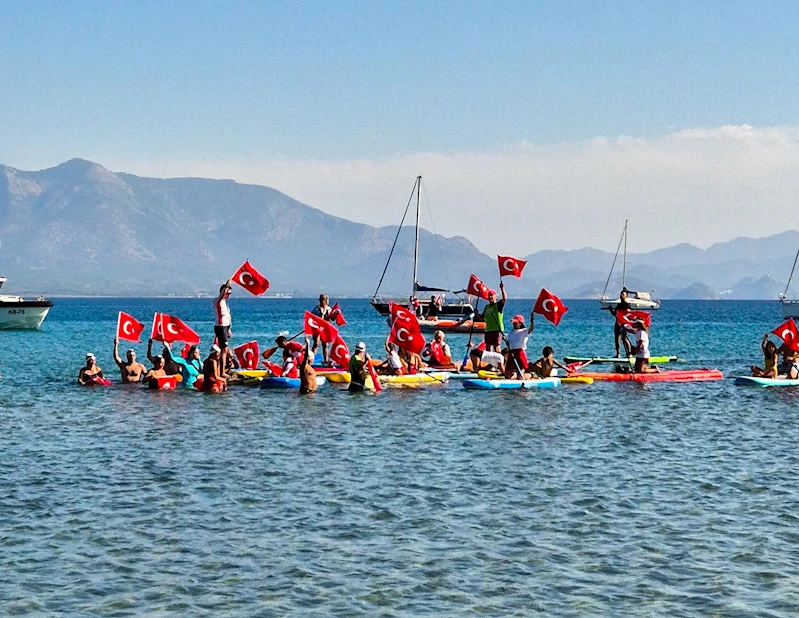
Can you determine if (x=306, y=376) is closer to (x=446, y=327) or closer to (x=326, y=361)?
(x=326, y=361)

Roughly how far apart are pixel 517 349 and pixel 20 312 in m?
60.2

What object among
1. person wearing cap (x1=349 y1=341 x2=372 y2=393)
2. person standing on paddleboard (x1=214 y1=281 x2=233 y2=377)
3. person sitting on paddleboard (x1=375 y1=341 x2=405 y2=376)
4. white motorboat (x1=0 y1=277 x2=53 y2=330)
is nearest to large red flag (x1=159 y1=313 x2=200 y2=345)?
person standing on paddleboard (x1=214 y1=281 x2=233 y2=377)

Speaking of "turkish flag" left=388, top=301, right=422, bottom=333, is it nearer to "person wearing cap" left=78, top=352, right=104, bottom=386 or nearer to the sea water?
the sea water

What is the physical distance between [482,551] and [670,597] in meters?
2.95

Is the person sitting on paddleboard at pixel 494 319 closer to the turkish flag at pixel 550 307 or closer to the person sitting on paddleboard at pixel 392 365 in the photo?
the turkish flag at pixel 550 307

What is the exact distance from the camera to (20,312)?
88250 mm

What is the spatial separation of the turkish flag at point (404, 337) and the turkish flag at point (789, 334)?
35.5 feet

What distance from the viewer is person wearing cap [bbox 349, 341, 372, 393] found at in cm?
3547

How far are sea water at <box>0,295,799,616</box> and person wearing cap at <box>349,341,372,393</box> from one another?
1595 mm

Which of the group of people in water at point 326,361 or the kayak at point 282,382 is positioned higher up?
the group of people in water at point 326,361

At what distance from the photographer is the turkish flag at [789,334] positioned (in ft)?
120

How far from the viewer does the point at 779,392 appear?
37.2 m

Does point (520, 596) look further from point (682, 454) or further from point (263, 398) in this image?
point (263, 398)

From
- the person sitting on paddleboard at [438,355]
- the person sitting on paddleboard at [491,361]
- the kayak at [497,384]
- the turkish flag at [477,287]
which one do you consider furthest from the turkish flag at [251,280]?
the turkish flag at [477,287]
